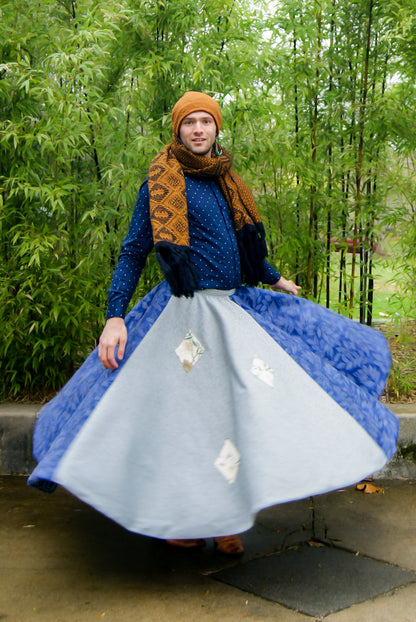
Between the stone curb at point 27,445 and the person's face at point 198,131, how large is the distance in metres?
1.83

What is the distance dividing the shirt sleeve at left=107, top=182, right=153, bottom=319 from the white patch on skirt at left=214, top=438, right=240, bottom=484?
0.66 m

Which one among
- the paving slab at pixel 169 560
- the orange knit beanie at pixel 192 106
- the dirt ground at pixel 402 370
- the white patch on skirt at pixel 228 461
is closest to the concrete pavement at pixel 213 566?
the paving slab at pixel 169 560

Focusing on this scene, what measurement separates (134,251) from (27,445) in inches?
63.1

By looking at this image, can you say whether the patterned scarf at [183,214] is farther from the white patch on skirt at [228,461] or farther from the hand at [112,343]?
the white patch on skirt at [228,461]

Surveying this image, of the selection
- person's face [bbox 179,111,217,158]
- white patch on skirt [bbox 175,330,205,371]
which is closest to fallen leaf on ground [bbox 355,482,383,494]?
white patch on skirt [bbox 175,330,205,371]

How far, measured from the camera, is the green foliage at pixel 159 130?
3.89 m

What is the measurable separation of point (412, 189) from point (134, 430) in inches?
96.1

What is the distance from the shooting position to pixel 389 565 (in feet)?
9.74

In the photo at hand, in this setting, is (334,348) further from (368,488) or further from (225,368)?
(368,488)

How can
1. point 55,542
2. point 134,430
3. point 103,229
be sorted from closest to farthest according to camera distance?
point 134,430 → point 55,542 → point 103,229

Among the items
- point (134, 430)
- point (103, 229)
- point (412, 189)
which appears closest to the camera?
point (134, 430)

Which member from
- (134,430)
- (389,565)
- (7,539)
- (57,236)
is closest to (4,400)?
(57,236)

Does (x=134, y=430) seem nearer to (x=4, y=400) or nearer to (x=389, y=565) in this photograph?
(x=389, y=565)

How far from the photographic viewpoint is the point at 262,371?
2.77 m
